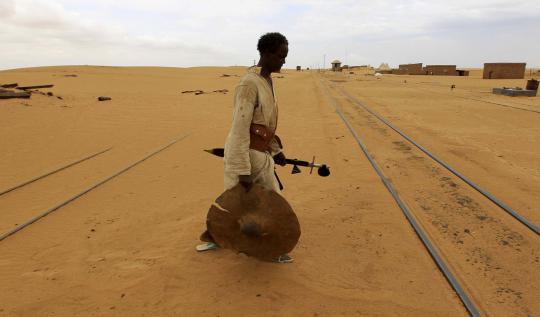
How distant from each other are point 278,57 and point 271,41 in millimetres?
128

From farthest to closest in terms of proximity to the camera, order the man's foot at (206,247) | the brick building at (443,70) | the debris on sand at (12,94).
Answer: the brick building at (443,70) < the debris on sand at (12,94) < the man's foot at (206,247)

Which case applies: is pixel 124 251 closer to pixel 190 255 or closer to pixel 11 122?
pixel 190 255

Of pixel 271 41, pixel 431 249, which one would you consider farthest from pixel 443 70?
pixel 271 41

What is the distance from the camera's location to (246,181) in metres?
2.83

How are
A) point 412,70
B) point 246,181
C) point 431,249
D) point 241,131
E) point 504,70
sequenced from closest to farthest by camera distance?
point 241,131
point 246,181
point 431,249
point 504,70
point 412,70

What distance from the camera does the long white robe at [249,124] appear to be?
105 inches

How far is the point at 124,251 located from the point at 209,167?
320 cm

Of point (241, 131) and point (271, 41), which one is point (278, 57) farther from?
point (241, 131)

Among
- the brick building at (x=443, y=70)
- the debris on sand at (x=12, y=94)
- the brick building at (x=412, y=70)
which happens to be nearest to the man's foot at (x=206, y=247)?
the debris on sand at (x=12, y=94)

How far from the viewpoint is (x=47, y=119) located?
10625mm

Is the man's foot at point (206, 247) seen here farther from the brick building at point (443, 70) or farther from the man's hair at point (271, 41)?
the brick building at point (443, 70)

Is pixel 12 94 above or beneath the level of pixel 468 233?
above

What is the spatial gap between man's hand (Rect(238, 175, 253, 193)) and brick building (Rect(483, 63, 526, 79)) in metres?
39.4

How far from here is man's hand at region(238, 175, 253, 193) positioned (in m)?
2.82
